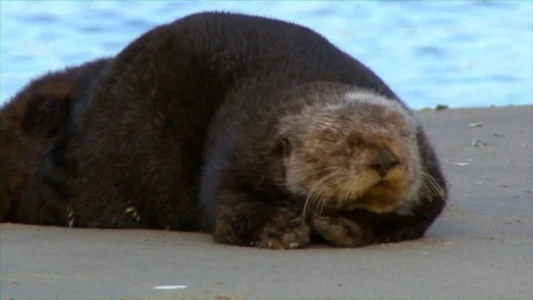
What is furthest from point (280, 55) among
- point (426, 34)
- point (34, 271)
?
point (426, 34)

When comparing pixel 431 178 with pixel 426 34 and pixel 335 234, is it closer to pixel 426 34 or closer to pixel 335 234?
pixel 335 234

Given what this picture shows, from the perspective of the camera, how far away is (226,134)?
623 cm

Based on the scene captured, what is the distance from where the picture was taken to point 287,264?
5434 mm

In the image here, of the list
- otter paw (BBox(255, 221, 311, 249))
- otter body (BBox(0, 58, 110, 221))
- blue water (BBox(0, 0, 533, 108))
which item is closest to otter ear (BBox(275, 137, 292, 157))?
otter paw (BBox(255, 221, 311, 249))

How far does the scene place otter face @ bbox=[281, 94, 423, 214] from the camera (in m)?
5.66

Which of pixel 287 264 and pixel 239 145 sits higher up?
pixel 239 145

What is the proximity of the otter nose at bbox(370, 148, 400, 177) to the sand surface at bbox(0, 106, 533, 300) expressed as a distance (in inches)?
13.0

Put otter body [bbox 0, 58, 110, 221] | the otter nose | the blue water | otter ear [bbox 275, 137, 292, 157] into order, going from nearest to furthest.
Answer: the otter nose → otter ear [bbox 275, 137, 292, 157] → otter body [bbox 0, 58, 110, 221] → the blue water

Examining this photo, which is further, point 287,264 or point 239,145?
point 239,145

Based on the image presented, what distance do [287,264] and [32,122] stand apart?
2.18 meters

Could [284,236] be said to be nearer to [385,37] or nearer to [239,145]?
[239,145]

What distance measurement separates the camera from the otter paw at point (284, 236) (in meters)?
5.84

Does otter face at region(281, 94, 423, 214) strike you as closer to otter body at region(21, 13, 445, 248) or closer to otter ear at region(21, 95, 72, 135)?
otter body at region(21, 13, 445, 248)

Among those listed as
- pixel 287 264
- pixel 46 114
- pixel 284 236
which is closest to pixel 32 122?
pixel 46 114
